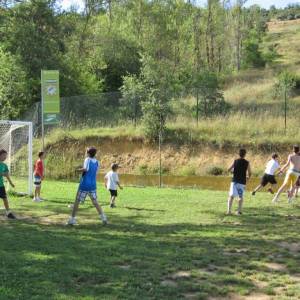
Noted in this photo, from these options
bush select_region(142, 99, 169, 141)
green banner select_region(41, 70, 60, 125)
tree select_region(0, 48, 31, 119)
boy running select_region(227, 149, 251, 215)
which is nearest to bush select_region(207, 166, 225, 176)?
bush select_region(142, 99, 169, 141)

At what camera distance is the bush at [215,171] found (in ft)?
98.5

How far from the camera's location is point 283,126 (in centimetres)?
3256

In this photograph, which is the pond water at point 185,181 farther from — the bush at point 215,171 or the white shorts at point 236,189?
the white shorts at point 236,189

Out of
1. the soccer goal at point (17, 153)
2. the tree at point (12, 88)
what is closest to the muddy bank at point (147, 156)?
the soccer goal at point (17, 153)

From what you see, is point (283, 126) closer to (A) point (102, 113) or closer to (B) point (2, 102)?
(A) point (102, 113)

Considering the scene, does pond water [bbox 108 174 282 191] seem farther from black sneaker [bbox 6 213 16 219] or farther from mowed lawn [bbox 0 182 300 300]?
black sneaker [bbox 6 213 16 219]

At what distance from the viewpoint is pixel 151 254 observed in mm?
8734

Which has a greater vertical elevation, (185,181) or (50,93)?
(50,93)

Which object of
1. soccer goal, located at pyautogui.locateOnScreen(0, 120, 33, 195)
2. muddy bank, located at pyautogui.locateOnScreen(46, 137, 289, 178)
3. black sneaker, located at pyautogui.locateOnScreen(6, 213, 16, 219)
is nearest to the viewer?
black sneaker, located at pyautogui.locateOnScreen(6, 213, 16, 219)

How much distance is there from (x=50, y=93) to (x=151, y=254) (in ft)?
45.5

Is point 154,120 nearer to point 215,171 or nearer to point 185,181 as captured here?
point 215,171

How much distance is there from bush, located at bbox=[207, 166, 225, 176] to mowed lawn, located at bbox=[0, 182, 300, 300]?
50.0ft

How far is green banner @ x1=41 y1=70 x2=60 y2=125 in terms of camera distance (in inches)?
838

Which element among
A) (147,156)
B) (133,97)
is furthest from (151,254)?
(133,97)
